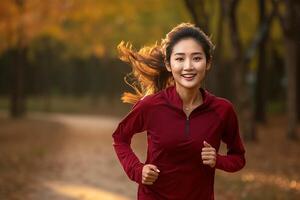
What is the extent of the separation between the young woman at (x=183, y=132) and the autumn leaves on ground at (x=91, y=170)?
5.49 m

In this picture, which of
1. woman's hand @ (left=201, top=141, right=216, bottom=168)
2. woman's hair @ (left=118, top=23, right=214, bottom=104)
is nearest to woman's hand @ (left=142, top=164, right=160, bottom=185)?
woman's hand @ (left=201, top=141, right=216, bottom=168)

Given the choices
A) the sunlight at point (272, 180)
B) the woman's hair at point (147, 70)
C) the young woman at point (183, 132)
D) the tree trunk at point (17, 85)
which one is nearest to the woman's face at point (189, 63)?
the young woman at point (183, 132)

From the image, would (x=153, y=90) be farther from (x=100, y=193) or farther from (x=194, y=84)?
(x=100, y=193)

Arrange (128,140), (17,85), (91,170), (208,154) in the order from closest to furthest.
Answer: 1. (208,154)
2. (128,140)
3. (91,170)
4. (17,85)

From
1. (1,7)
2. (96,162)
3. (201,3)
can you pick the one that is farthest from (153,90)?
(1,7)

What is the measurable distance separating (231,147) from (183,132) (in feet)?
1.40

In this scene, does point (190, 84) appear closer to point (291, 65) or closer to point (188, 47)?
point (188, 47)

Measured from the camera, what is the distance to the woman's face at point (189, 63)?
3.42 meters

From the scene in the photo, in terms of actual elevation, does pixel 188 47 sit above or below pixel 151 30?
below

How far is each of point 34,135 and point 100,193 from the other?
11598 millimetres

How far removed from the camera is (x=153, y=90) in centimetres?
403

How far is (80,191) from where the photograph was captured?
31.3 ft

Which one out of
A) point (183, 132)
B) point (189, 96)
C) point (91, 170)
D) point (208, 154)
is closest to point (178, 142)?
point (183, 132)

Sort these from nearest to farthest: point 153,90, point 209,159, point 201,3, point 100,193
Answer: point 209,159
point 153,90
point 100,193
point 201,3
